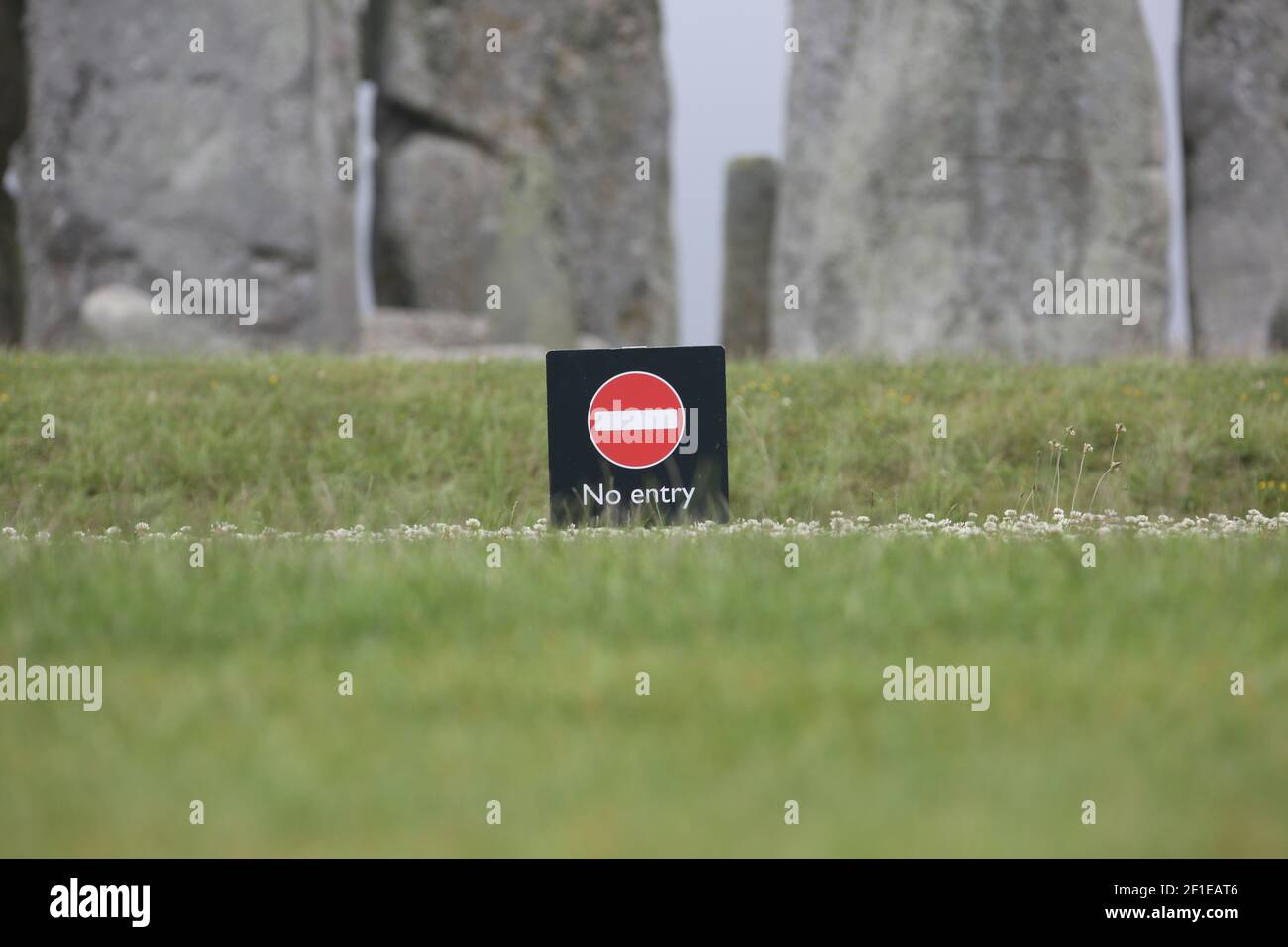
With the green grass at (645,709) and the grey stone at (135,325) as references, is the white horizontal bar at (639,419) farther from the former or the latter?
the grey stone at (135,325)

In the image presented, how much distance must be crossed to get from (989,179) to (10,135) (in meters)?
11.7

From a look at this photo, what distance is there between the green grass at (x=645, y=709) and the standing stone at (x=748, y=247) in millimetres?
17473

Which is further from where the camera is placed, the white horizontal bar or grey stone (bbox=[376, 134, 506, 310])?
grey stone (bbox=[376, 134, 506, 310])

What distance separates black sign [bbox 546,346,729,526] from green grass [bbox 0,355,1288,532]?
45.4 inches

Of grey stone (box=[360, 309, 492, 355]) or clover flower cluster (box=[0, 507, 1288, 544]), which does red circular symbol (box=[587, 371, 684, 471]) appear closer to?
clover flower cluster (box=[0, 507, 1288, 544])

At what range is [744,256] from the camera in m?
23.0

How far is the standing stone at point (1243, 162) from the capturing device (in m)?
15.4

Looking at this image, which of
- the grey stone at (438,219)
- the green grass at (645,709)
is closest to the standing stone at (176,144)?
the grey stone at (438,219)

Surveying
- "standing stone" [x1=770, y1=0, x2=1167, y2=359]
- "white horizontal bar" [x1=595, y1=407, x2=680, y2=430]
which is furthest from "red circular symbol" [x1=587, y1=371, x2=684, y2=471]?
"standing stone" [x1=770, y1=0, x2=1167, y2=359]

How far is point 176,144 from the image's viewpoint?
14.9 m

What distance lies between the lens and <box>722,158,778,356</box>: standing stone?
22688mm
